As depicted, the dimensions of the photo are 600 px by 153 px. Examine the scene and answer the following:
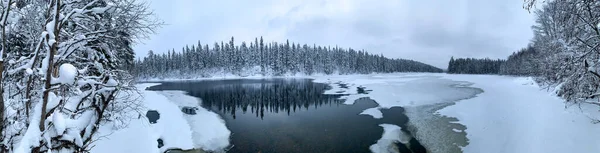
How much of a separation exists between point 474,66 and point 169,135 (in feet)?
419

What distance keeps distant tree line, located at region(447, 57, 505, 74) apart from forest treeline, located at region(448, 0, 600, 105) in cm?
8699

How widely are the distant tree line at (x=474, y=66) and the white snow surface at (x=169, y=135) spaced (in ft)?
382

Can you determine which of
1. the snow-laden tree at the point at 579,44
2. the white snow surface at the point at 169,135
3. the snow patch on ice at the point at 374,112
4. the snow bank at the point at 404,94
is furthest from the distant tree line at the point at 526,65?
the white snow surface at the point at 169,135

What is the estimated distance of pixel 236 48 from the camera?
3969 inches

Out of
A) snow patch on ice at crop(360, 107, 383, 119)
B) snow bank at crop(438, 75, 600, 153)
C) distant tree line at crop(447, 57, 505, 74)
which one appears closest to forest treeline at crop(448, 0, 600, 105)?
snow bank at crop(438, 75, 600, 153)

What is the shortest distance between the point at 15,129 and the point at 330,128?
12045 mm

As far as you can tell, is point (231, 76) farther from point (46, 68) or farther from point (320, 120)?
point (46, 68)

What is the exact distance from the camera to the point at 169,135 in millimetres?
12680

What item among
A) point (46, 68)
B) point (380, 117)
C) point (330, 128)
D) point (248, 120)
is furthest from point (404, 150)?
point (46, 68)

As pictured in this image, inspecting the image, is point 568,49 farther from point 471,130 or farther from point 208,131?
point 208,131

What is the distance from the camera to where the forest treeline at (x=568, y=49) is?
531cm

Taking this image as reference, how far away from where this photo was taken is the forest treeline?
531 centimetres

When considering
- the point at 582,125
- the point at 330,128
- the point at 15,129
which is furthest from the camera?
the point at 330,128

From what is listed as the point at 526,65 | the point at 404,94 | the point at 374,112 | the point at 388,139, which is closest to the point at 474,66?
the point at 526,65
